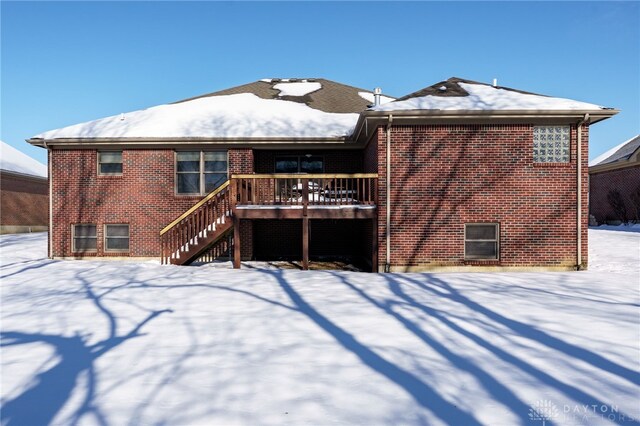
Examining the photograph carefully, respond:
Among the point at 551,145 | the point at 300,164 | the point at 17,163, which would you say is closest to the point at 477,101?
the point at 551,145

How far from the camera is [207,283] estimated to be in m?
7.97

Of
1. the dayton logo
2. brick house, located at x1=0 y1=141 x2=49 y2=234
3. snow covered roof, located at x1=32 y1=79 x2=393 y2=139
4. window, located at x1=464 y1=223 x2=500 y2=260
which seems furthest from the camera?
brick house, located at x1=0 y1=141 x2=49 y2=234

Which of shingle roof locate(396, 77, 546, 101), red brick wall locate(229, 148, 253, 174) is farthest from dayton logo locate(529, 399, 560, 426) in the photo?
red brick wall locate(229, 148, 253, 174)

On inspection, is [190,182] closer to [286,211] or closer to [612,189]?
[286,211]

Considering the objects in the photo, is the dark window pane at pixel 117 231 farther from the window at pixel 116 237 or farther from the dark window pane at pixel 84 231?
the dark window pane at pixel 84 231

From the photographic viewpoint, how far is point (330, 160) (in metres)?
13.7

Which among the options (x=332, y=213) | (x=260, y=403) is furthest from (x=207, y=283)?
(x=260, y=403)

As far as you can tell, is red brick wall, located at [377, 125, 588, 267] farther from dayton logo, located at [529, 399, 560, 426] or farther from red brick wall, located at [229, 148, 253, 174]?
dayton logo, located at [529, 399, 560, 426]

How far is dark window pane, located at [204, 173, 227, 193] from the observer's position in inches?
515

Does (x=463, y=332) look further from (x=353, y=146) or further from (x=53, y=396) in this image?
(x=353, y=146)

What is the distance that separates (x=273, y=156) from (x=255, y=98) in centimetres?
470

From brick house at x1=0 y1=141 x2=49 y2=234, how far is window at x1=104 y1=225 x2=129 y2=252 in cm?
1573

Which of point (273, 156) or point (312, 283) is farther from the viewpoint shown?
point (273, 156)

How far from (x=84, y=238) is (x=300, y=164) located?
28.5ft
